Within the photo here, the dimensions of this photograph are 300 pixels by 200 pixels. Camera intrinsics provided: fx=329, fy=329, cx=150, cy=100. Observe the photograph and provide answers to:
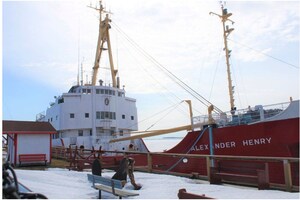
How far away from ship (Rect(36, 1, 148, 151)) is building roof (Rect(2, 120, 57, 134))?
7.40 metres

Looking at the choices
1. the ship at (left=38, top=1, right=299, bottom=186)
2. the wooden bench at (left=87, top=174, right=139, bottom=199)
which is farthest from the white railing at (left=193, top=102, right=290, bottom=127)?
the wooden bench at (left=87, top=174, right=139, bottom=199)

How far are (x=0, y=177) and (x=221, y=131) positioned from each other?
12.3 m

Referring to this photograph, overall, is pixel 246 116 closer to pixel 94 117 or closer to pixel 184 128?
pixel 184 128

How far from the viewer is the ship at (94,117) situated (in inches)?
1007

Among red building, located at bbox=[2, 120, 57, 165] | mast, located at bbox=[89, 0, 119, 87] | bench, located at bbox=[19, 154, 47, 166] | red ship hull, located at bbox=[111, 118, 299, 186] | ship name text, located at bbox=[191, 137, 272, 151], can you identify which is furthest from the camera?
mast, located at bbox=[89, 0, 119, 87]

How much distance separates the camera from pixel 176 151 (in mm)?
16672

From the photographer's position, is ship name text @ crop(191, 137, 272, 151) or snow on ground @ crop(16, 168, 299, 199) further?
ship name text @ crop(191, 137, 272, 151)

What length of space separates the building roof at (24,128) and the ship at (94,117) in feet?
24.3

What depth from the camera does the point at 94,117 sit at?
26281 millimetres

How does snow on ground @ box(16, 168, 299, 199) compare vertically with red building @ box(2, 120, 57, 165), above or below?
below

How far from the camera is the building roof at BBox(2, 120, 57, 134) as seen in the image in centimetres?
1685

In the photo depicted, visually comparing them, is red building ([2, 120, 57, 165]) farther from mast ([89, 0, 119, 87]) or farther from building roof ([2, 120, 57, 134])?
mast ([89, 0, 119, 87])

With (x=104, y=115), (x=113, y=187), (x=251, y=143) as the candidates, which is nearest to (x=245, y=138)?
(x=251, y=143)

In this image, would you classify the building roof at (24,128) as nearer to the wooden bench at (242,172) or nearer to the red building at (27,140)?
the red building at (27,140)
